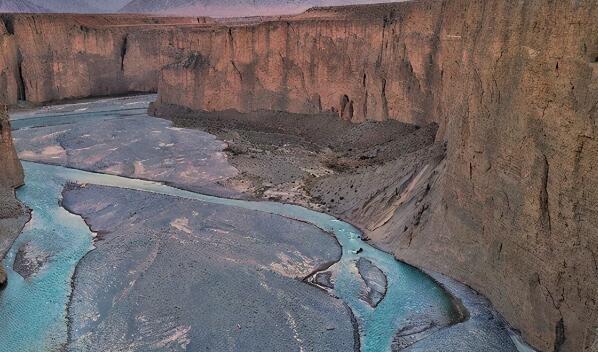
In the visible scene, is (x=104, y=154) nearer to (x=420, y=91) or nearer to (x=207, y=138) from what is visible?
(x=207, y=138)

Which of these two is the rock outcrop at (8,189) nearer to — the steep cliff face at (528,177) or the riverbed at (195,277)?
the riverbed at (195,277)

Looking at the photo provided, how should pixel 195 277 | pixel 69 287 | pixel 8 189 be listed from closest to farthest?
1. pixel 69 287
2. pixel 195 277
3. pixel 8 189

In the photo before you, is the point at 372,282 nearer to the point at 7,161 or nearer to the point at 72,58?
the point at 7,161

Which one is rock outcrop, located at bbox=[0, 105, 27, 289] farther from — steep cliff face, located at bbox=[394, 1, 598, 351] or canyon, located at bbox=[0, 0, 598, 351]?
steep cliff face, located at bbox=[394, 1, 598, 351]

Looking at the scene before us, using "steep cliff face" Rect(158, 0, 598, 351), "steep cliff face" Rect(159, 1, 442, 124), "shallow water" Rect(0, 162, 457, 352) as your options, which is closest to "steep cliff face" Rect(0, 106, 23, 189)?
"shallow water" Rect(0, 162, 457, 352)

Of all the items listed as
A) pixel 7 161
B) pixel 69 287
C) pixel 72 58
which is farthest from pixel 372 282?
pixel 72 58

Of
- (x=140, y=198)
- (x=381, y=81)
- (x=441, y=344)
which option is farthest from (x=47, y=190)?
(x=441, y=344)
